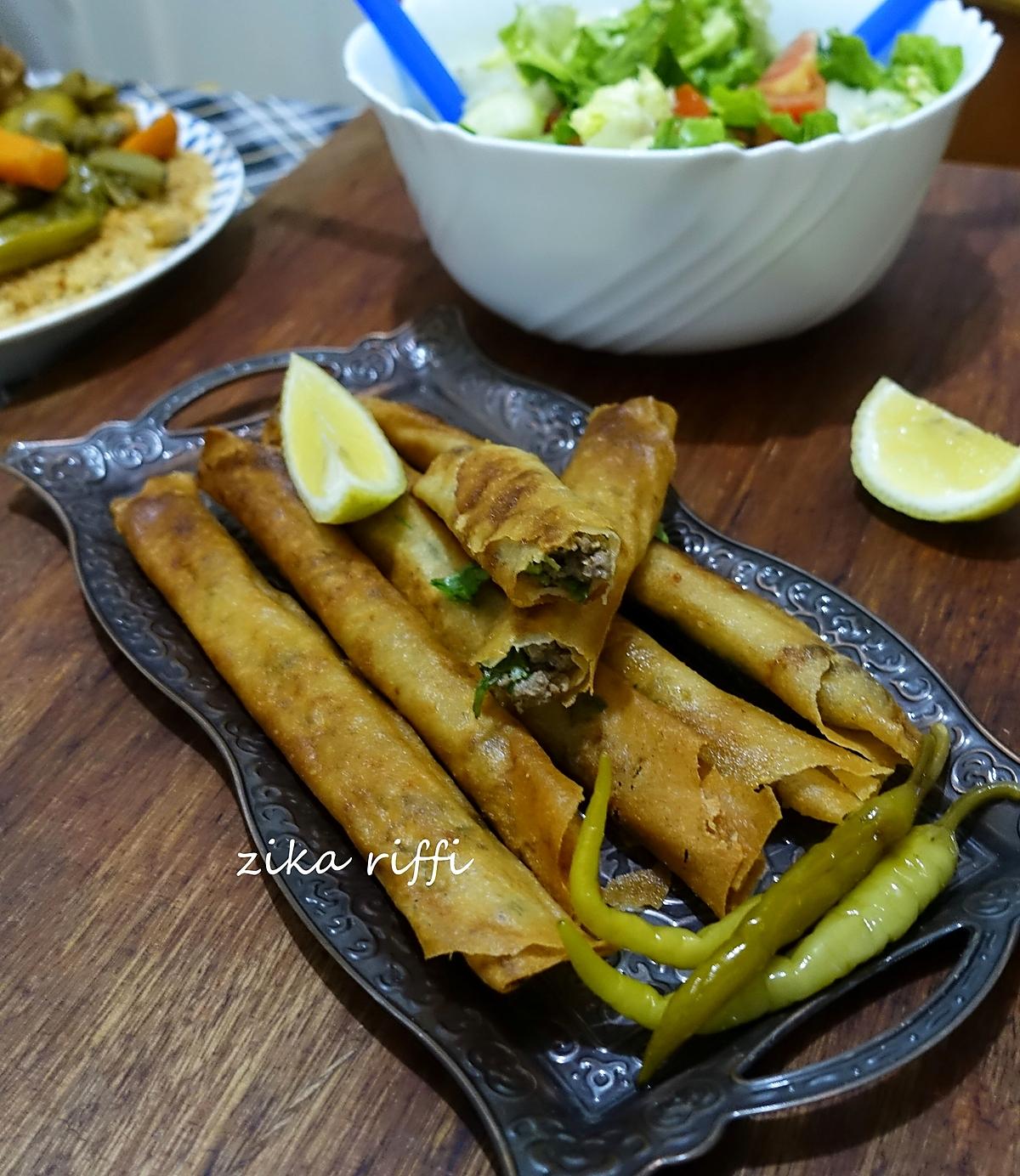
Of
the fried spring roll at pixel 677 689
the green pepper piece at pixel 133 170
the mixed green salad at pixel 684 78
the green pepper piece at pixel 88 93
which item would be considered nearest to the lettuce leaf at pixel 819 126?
Answer: the mixed green salad at pixel 684 78

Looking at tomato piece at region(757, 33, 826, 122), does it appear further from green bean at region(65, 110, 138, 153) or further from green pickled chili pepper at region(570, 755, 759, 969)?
green bean at region(65, 110, 138, 153)

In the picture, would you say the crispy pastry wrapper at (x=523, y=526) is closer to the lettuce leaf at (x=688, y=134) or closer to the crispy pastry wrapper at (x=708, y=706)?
the crispy pastry wrapper at (x=708, y=706)

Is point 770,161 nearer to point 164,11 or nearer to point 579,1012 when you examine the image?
point 579,1012

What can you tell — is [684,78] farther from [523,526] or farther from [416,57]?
[523,526]

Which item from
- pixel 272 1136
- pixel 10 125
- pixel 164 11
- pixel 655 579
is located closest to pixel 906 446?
pixel 655 579

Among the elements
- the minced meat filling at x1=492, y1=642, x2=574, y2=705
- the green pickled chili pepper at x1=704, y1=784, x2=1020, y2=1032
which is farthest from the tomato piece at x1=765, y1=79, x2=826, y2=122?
the green pickled chili pepper at x1=704, y1=784, x2=1020, y2=1032

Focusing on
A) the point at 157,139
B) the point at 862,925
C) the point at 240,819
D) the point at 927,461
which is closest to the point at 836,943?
the point at 862,925
